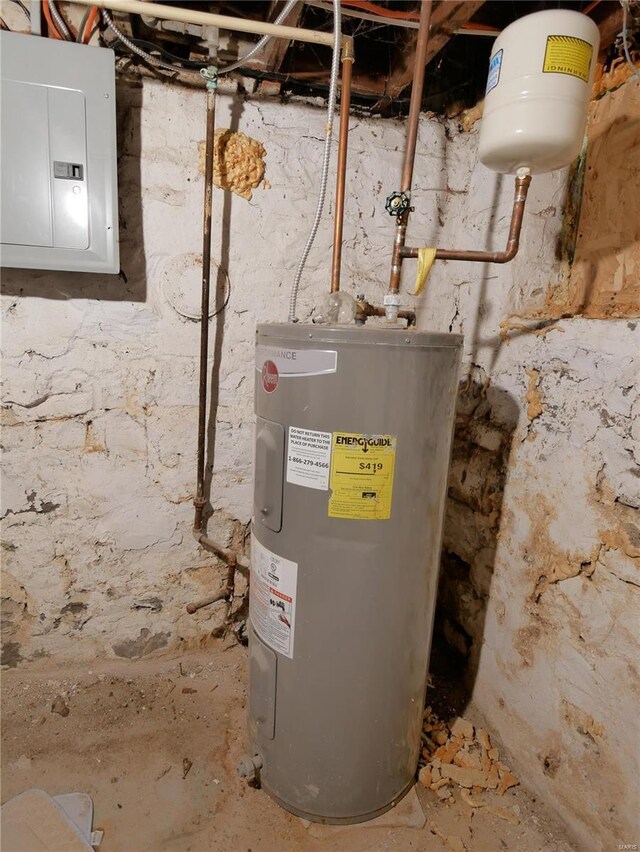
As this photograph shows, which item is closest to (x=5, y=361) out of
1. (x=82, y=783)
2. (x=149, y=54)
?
(x=149, y=54)

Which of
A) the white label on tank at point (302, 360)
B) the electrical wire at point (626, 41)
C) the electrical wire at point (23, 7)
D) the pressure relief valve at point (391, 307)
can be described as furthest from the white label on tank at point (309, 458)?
the electrical wire at point (23, 7)

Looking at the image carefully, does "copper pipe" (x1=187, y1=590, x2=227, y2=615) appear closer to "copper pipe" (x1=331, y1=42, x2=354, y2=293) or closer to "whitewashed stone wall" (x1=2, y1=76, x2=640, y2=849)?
"whitewashed stone wall" (x1=2, y1=76, x2=640, y2=849)

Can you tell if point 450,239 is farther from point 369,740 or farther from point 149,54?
point 369,740

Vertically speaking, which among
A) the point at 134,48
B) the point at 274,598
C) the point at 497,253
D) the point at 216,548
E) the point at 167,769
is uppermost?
the point at 134,48

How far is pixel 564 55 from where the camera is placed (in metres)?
0.83

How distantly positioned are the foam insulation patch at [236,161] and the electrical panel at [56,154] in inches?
A: 11.3

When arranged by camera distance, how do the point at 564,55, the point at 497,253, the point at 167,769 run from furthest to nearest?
1. the point at 167,769
2. the point at 497,253
3. the point at 564,55

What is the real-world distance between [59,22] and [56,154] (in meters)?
0.31

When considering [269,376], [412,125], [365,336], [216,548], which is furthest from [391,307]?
[216,548]

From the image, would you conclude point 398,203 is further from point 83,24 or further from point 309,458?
point 83,24

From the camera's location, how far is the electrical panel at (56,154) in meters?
1.04

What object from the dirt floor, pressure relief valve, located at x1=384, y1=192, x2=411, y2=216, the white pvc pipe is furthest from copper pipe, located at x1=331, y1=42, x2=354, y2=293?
the dirt floor

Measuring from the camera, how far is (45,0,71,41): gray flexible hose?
108cm

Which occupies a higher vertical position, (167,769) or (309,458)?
(309,458)
